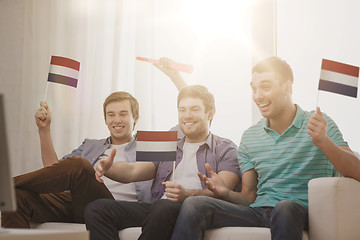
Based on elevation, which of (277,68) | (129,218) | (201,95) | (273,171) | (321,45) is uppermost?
(321,45)

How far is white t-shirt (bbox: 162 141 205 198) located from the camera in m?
2.26

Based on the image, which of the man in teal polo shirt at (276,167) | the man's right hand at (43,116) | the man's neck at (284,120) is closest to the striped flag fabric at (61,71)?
the man's right hand at (43,116)

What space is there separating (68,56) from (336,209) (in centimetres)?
244

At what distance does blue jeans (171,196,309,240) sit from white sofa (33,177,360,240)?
2.0 inches

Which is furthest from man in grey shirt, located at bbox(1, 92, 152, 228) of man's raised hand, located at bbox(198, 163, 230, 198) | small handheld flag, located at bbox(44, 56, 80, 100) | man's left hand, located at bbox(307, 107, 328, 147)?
man's left hand, located at bbox(307, 107, 328, 147)

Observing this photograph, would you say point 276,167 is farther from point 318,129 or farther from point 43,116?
point 43,116

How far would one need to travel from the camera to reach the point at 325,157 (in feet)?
6.33

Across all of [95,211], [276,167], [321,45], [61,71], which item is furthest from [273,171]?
[61,71]

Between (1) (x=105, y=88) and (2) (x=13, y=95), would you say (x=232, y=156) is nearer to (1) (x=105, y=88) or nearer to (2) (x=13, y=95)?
(1) (x=105, y=88)

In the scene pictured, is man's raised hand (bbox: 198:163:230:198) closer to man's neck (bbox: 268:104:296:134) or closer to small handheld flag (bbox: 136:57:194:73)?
man's neck (bbox: 268:104:296:134)

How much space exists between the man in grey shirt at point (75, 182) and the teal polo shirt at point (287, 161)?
644mm

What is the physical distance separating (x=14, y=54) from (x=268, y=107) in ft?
7.57

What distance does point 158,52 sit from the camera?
3188 mm

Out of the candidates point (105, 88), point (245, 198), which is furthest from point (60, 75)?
point (245, 198)
